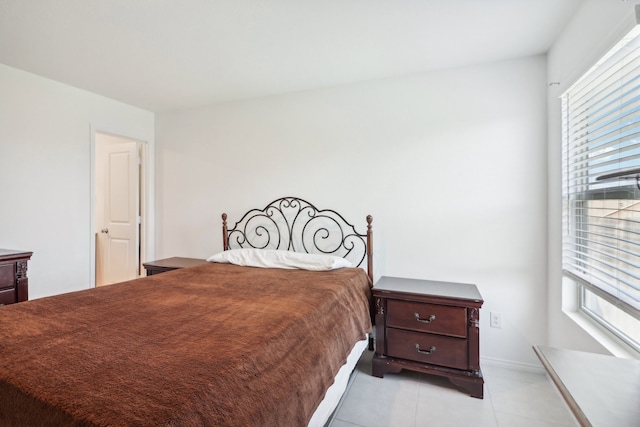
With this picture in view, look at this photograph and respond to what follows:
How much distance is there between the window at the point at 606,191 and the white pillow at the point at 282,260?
5.11 feet

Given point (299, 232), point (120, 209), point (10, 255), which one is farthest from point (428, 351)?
point (120, 209)

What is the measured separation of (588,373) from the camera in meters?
0.84

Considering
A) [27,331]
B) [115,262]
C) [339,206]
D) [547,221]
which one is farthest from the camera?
[115,262]

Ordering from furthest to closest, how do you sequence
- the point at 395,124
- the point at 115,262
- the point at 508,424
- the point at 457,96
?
the point at 115,262, the point at 395,124, the point at 457,96, the point at 508,424

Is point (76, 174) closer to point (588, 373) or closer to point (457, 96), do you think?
point (457, 96)

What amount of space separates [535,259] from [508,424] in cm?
115

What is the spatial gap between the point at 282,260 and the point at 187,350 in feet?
5.01

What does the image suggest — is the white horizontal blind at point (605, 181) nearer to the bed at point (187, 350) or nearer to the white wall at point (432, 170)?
the white wall at point (432, 170)

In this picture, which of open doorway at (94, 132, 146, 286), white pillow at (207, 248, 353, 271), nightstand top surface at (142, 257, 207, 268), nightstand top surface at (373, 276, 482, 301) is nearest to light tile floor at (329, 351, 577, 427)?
nightstand top surface at (373, 276, 482, 301)

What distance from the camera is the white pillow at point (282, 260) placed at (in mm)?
2466

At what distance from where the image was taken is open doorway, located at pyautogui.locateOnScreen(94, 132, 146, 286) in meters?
3.73

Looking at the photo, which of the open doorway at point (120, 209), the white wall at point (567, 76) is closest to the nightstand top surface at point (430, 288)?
the white wall at point (567, 76)

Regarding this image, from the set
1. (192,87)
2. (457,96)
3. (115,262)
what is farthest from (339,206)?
(115,262)

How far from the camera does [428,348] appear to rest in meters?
2.10
